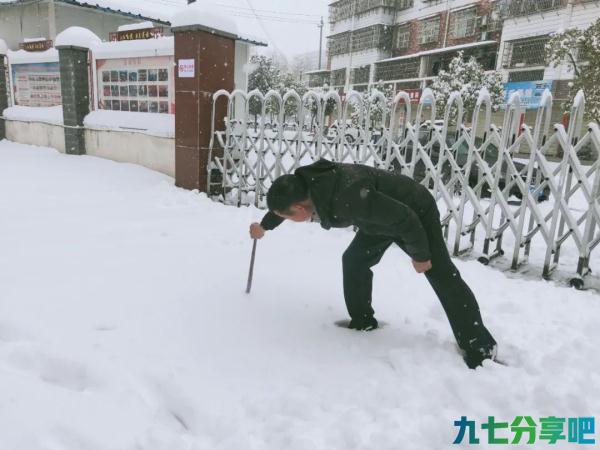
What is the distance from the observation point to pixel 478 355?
2779 mm

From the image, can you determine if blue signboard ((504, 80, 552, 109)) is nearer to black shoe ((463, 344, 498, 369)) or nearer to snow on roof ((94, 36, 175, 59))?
snow on roof ((94, 36, 175, 59))

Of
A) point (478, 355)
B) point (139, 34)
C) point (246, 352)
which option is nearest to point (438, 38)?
point (139, 34)

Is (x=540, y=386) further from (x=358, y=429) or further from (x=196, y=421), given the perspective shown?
(x=196, y=421)

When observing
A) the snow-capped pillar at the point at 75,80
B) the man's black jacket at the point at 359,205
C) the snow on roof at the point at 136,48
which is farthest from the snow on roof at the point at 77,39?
the man's black jacket at the point at 359,205

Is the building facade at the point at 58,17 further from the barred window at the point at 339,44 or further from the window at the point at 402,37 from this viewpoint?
the barred window at the point at 339,44

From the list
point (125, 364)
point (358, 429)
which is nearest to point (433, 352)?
point (358, 429)

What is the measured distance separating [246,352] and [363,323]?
0.87m

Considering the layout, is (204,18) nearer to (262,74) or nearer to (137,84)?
(137,84)

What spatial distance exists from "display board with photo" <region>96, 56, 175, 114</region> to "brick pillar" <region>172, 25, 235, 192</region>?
95cm

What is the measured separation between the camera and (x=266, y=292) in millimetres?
3756

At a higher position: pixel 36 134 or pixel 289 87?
pixel 289 87

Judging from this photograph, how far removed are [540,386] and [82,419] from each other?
7.78ft

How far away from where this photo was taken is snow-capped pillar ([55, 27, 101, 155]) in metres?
9.18

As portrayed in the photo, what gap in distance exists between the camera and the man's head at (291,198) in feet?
8.09
